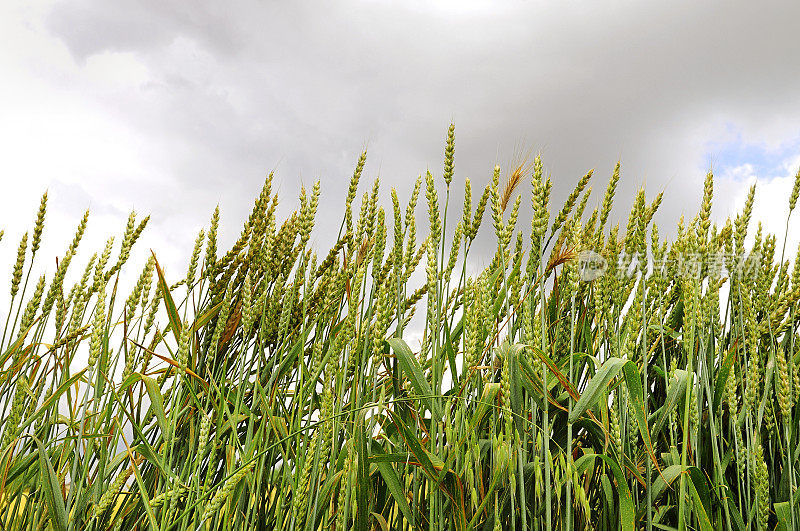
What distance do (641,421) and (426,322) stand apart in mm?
423

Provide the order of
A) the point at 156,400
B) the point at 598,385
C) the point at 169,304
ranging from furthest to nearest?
the point at 169,304 → the point at 156,400 → the point at 598,385

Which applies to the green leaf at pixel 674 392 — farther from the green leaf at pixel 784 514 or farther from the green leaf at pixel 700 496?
the green leaf at pixel 784 514


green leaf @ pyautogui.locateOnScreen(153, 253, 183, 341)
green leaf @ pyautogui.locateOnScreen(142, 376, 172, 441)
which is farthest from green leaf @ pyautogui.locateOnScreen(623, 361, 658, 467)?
green leaf @ pyautogui.locateOnScreen(153, 253, 183, 341)

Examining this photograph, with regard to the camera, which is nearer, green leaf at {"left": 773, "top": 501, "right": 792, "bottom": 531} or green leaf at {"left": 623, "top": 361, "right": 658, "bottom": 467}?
green leaf at {"left": 623, "top": 361, "right": 658, "bottom": 467}

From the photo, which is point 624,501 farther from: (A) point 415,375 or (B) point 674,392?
(A) point 415,375


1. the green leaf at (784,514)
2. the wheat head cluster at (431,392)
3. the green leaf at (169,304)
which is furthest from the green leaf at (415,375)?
the green leaf at (784,514)

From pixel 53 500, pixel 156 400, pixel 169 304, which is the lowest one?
pixel 53 500

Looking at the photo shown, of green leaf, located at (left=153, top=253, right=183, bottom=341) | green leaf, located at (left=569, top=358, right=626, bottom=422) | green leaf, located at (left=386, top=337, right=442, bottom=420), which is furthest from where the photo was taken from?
green leaf, located at (left=153, top=253, right=183, bottom=341)

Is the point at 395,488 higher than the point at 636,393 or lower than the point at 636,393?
lower

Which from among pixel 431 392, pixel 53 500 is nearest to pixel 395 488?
pixel 431 392

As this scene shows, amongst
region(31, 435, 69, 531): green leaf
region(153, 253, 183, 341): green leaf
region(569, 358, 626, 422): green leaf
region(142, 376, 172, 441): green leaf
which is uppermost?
region(153, 253, 183, 341): green leaf

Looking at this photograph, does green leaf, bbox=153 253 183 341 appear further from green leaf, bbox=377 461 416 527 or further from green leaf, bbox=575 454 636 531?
green leaf, bbox=575 454 636 531

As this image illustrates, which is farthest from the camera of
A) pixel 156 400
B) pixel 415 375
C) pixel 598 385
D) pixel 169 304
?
pixel 169 304

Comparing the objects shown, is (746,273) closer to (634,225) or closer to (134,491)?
(634,225)
